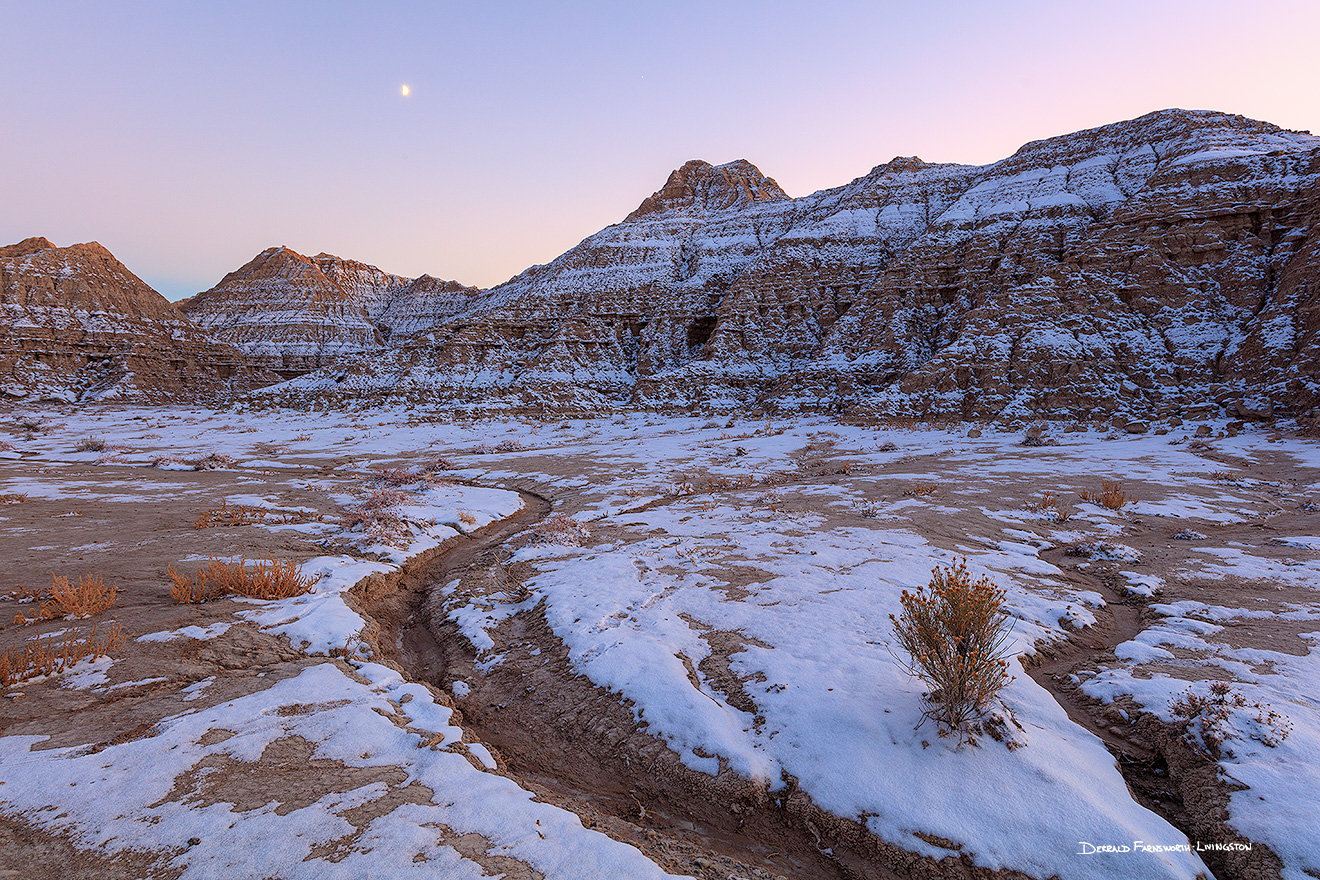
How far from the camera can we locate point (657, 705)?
14.9ft

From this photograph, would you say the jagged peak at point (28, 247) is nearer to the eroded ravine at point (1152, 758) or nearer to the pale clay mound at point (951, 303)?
the pale clay mound at point (951, 303)

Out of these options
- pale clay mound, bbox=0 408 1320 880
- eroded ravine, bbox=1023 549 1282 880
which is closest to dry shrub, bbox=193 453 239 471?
pale clay mound, bbox=0 408 1320 880

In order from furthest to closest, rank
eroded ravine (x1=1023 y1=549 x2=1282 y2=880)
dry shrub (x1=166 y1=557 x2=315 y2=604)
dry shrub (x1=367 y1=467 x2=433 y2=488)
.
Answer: dry shrub (x1=367 y1=467 x2=433 y2=488), dry shrub (x1=166 y1=557 x2=315 y2=604), eroded ravine (x1=1023 y1=549 x2=1282 y2=880)

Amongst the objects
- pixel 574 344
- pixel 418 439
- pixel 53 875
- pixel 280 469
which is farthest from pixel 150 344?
pixel 53 875

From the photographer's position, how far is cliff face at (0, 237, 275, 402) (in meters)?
61.9

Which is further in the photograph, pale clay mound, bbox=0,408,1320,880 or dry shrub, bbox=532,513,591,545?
dry shrub, bbox=532,513,591,545

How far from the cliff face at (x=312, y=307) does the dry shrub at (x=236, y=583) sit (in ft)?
317

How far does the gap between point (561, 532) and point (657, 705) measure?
5428 millimetres

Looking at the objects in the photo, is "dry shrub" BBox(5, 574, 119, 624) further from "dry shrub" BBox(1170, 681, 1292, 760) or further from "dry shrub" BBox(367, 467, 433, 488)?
"dry shrub" BBox(1170, 681, 1292, 760)

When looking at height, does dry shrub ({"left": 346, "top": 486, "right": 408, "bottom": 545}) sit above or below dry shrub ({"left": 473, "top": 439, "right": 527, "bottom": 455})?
above

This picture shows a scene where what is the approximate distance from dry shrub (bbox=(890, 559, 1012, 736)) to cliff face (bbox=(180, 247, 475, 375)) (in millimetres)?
103023

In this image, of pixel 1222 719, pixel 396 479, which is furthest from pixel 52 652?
pixel 396 479

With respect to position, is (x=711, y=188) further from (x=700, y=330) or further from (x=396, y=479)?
(x=396, y=479)

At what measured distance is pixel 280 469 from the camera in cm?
1955
